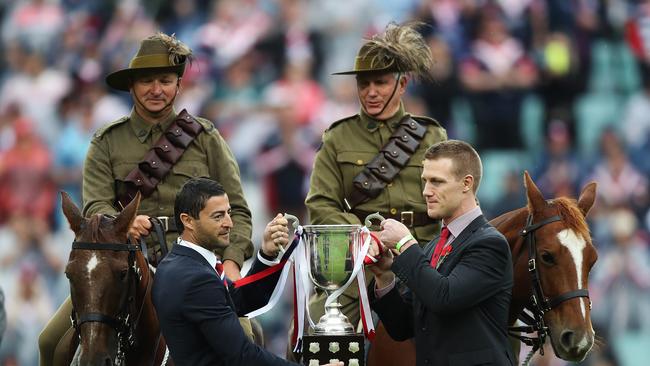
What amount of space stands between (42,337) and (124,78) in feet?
5.63

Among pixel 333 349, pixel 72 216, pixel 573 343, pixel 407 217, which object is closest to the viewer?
pixel 333 349

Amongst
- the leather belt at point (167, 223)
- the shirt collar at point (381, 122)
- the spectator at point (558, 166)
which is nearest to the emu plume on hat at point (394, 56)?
the shirt collar at point (381, 122)

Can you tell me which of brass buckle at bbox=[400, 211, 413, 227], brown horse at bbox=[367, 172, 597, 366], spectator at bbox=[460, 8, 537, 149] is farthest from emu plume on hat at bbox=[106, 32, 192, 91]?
spectator at bbox=[460, 8, 537, 149]

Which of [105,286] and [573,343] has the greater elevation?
[105,286]

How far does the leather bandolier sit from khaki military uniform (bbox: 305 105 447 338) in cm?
3

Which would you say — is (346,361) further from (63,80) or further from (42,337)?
(63,80)

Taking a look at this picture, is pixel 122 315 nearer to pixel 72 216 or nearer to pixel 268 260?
pixel 72 216

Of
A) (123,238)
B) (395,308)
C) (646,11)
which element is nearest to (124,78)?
(123,238)

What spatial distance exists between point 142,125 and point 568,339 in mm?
3153

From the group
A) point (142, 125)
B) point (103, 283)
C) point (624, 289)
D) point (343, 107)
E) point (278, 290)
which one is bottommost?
point (624, 289)

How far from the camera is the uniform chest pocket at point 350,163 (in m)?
8.08

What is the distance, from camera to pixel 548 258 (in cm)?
664

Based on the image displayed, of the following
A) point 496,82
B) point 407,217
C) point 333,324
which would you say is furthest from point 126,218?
point 496,82

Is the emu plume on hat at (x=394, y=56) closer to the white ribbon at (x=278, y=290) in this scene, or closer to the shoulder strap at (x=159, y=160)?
the shoulder strap at (x=159, y=160)
